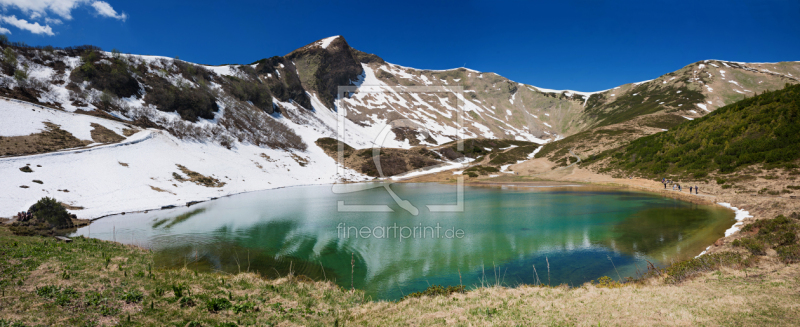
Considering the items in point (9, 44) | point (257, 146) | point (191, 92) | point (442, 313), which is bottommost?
point (442, 313)

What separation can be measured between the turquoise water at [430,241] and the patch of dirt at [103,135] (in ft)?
94.1

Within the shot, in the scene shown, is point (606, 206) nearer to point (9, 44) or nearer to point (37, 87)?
point (37, 87)

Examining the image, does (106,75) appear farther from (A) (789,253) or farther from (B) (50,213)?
(A) (789,253)

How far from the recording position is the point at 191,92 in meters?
88.2

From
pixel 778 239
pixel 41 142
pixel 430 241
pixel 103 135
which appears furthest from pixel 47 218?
pixel 778 239

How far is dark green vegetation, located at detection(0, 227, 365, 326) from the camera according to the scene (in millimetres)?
7949

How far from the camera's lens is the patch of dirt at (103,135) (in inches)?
2023

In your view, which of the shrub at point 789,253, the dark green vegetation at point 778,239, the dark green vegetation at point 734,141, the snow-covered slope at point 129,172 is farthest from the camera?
the dark green vegetation at point 734,141

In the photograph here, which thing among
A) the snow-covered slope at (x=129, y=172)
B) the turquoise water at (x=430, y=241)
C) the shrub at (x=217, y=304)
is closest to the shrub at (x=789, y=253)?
the turquoise water at (x=430, y=241)

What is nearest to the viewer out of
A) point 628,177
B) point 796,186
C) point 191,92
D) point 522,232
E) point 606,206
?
point 522,232

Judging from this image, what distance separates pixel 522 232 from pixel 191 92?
100.0 metres

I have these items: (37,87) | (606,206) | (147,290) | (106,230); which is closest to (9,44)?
(37,87)

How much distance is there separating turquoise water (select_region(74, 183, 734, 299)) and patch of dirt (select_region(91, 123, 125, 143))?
94.1ft

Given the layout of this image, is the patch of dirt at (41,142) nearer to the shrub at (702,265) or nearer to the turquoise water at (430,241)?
the turquoise water at (430,241)
